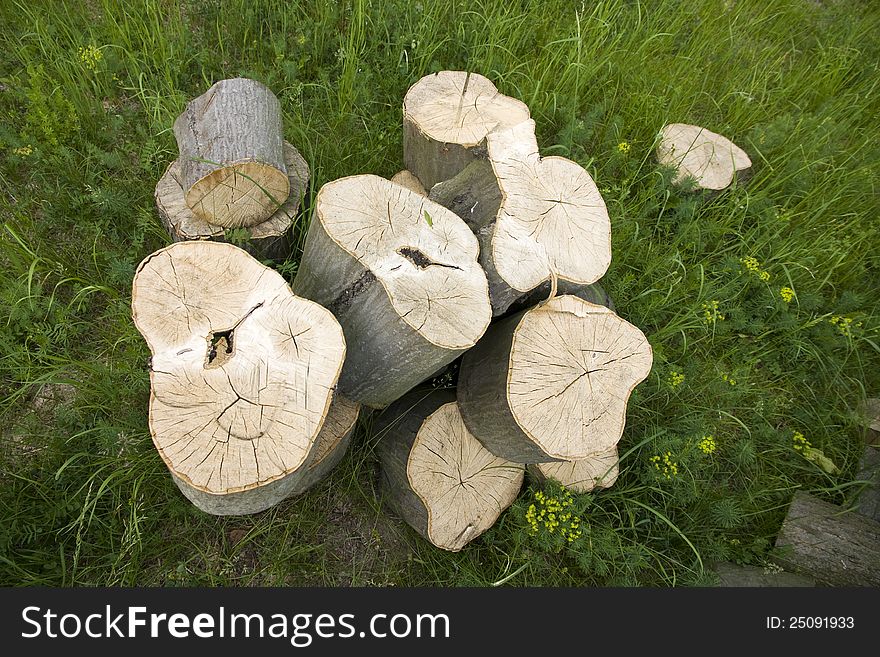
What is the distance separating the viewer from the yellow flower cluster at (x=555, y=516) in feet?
7.42

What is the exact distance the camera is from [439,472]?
2236 mm

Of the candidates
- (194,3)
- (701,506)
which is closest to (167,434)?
(701,506)

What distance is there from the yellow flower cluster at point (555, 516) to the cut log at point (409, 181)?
1.62m

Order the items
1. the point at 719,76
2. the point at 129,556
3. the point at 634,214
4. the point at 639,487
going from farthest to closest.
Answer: the point at 719,76 → the point at 634,214 → the point at 639,487 → the point at 129,556

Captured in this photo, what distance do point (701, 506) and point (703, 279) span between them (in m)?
1.19

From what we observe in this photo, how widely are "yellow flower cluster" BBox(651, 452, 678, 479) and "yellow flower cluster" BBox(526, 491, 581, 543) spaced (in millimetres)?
470

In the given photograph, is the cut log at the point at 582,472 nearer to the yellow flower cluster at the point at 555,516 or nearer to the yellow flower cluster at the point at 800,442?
the yellow flower cluster at the point at 555,516

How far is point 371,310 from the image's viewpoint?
68.9 inches

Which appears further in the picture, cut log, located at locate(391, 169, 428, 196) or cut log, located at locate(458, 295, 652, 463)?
cut log, located at locate(391, 169, 428, 196)

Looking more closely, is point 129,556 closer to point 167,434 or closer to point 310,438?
point 167,434

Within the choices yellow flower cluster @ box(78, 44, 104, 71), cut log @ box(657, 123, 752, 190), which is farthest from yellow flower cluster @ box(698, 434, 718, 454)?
yellow flower cluster @ box(78, 44, 104, 71)

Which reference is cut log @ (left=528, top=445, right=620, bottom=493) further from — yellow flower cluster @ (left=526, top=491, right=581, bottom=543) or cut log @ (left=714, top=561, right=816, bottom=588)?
cut log @ (left=714, top=561, right=816, bottom=588)

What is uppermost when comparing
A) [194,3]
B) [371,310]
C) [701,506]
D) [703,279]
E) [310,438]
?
[194,3]

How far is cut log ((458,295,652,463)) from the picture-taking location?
6.24 feet
